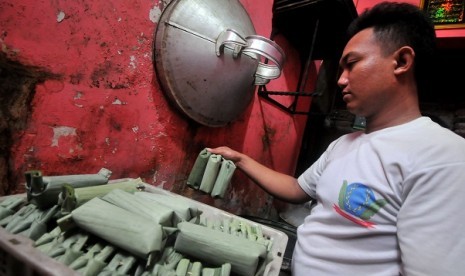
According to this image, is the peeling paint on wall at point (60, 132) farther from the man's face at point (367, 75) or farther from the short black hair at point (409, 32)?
the short black hair at point (409, 32)

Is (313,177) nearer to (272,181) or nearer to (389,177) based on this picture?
(272,181)

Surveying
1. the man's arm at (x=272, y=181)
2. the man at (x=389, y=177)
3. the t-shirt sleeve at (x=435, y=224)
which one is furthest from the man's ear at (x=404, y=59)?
the man's arm at (x=272, y=181)

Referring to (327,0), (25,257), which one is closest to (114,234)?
(25,257)

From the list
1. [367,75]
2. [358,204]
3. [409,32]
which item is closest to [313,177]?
[358,204]

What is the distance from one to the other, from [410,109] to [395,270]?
519mm

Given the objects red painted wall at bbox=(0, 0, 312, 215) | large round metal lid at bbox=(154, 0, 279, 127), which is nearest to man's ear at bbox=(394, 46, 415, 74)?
large round metal lid at bbox=(154, 0, 279, 127)

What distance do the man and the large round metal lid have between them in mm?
468

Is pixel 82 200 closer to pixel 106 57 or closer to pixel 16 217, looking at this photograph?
pixel 16 217

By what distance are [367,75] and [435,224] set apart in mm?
509

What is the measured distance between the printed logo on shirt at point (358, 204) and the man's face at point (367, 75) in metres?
0.31

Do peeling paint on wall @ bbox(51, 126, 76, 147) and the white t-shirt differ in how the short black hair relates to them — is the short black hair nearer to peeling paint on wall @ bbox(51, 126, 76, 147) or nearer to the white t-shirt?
the white t-shirt

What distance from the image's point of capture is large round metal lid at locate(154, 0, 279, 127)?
1.03 m

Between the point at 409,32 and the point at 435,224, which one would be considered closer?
the point at 435,224

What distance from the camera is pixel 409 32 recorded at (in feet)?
2.80
